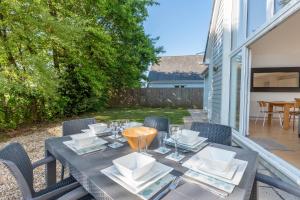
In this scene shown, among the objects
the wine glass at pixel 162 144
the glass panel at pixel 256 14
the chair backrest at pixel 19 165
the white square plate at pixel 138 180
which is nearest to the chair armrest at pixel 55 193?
the chair backrest at pixel 19 165

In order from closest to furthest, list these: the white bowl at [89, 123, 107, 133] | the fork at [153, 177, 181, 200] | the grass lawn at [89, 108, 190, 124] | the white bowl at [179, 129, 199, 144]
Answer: the fork at [153, 177, 181, 200] < the white bowl at [179, 129, 199, 144] < the white bowl at [89, 123, 107, 133] < the grass lawn at [89, 108, 190, 124]

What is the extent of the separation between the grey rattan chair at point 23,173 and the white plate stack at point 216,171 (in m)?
0.94

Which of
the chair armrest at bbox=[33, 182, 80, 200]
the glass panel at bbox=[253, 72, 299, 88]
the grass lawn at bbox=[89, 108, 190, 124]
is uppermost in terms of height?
the glass panel at bbox=[253, 72, 299, 88]

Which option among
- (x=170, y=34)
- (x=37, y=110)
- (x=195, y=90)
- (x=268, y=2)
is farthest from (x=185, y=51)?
(x=268, y=2)

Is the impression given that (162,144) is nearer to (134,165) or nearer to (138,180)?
(134,165)

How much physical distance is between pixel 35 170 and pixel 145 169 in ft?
8.98

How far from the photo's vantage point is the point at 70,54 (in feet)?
23.5

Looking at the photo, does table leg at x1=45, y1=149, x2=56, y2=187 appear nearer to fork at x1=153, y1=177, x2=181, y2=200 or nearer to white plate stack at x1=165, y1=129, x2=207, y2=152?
white plate stack at x1=165, y1=129, x2=207, y2=152

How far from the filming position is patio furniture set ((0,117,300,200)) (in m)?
1.08

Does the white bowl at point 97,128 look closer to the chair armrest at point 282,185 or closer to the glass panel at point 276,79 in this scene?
the chair armrest at point 282,185

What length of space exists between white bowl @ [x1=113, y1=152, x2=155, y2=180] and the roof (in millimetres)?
16121

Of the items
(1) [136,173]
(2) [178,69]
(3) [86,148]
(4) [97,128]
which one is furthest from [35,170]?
(2) [178,69]

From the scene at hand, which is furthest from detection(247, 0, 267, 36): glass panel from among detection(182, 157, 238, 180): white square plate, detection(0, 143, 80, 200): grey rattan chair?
detection(0, 143, 80, 200): grey rattan chair

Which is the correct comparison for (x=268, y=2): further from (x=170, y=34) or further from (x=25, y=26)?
(x=170, y=34)
